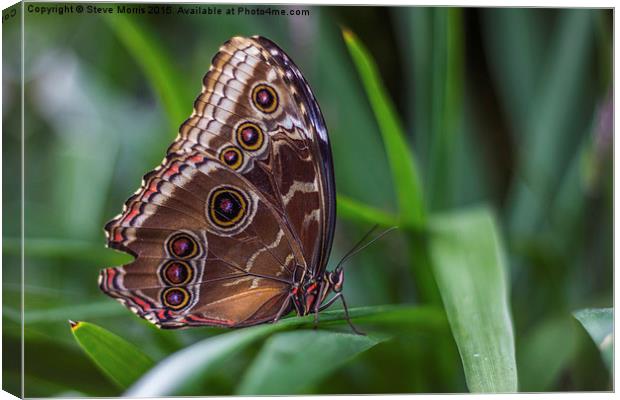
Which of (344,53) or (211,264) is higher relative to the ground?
(344,53)

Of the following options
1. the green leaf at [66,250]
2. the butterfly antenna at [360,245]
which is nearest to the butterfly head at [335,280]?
the butterfly antenna at [360,245]

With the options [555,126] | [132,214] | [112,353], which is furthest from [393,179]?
[112,353]

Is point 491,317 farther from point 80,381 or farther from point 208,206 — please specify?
point 80,381

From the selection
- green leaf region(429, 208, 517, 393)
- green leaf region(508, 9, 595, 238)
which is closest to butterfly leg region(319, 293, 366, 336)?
green leaf region(429, 208, 517, 393)

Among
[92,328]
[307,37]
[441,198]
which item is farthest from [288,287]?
[307,37]

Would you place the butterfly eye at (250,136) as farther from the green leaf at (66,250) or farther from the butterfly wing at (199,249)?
the green leaf at (66,250)

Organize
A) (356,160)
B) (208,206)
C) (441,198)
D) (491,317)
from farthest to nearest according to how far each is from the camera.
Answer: (356,160) → (441,198) → (208,206) → (491,317)

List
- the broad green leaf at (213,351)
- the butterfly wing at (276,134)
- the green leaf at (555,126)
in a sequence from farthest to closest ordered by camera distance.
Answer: the green leaf at (555,126) → the butterfly wing at (276,134) → the broad green leaf at (213,351)
